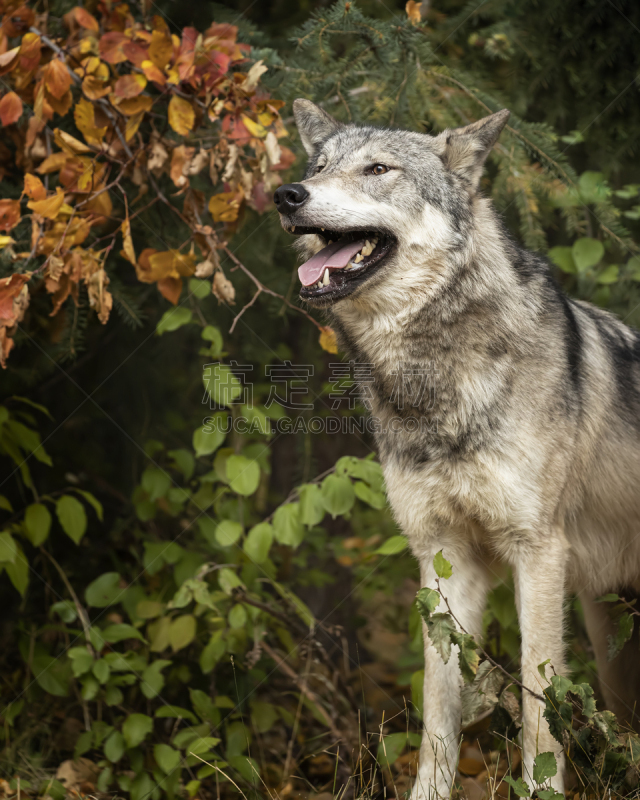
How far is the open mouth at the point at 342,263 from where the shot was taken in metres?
2.71

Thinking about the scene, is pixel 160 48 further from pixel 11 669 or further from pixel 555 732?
pixel 11 669

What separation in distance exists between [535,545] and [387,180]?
1.58 m

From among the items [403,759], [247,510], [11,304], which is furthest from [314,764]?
[11,304]

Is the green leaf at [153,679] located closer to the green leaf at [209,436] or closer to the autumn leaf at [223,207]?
the green leaf at [209,436]

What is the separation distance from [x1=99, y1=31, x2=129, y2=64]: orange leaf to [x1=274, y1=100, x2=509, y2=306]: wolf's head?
971mm

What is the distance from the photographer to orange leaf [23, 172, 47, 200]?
2.73 m

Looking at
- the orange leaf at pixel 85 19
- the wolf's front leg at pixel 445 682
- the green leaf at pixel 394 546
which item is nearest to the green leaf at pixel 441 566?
the wolf's front leg at pixel 445 682

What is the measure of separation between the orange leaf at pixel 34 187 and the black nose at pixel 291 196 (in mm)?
952

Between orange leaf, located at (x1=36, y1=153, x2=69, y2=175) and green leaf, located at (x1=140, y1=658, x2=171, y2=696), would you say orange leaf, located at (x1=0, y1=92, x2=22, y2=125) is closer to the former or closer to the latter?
orange leaf, located at (x1=36, y1=153, x2=69, y2=175)

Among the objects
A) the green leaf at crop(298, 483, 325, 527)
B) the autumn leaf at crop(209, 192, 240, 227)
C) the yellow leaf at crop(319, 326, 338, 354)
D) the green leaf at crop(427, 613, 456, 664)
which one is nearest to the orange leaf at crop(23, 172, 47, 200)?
the autumn leaf at crop(209, 192, 240, 227)

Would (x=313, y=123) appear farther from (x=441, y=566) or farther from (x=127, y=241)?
(x=441, y=566)

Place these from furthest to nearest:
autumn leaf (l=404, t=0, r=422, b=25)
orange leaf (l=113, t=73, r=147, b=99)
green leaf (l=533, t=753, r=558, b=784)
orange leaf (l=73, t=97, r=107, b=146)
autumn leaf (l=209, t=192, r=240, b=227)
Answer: autumn leaf (l=209, t=192, r=240, b=227)
autumn leaf (l=404, t=0, r=422, b=25)
orange leaf (l=73, t=97, r=107, b=146)
orange leaf (l=113, t=73, r=147, b=99)
green leaf (l=533, t=753, r=558, b=784)

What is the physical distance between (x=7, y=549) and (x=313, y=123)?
2.49 m

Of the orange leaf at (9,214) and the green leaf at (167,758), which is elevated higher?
the orange leaf at (9,214)
